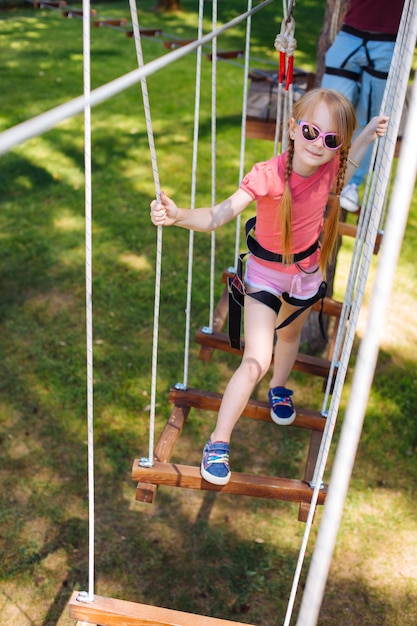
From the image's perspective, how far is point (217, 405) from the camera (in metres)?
2.19

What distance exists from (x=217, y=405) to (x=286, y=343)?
325mm

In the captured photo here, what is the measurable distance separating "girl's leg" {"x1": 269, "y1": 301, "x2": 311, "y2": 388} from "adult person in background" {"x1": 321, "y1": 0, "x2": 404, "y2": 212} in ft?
4.22

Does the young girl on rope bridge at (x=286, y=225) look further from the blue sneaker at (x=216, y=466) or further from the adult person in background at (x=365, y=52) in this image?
the adult person in background at (x=365, y=52)

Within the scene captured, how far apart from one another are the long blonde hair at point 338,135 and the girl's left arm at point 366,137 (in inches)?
2.8

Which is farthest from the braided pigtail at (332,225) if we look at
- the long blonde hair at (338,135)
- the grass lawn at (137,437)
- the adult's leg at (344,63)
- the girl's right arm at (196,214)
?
the grass lawn at (137,437)

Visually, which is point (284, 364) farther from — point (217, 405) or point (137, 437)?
point (137, 437)

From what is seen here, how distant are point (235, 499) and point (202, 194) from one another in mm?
2891

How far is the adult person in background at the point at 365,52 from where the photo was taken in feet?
9.69

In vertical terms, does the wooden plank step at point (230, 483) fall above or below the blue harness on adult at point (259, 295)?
below

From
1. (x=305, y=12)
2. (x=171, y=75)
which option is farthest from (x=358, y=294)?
(x=305, y=12)

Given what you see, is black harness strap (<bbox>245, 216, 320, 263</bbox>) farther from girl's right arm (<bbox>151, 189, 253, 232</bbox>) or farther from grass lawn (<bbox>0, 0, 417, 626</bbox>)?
grass lawn (<bbox>0, 0, 417, 626</bbox>)

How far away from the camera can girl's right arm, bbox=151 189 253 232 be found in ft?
5.38

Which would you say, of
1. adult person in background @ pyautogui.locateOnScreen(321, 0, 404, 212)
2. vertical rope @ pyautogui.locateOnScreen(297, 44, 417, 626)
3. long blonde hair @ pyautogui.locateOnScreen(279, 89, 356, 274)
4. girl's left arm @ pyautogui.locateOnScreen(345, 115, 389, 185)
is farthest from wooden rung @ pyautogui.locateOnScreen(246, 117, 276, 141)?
vertical rope @ pyautogui.locateOnScreen(297, 44, 417, 626)

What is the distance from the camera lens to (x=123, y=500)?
284 cm
